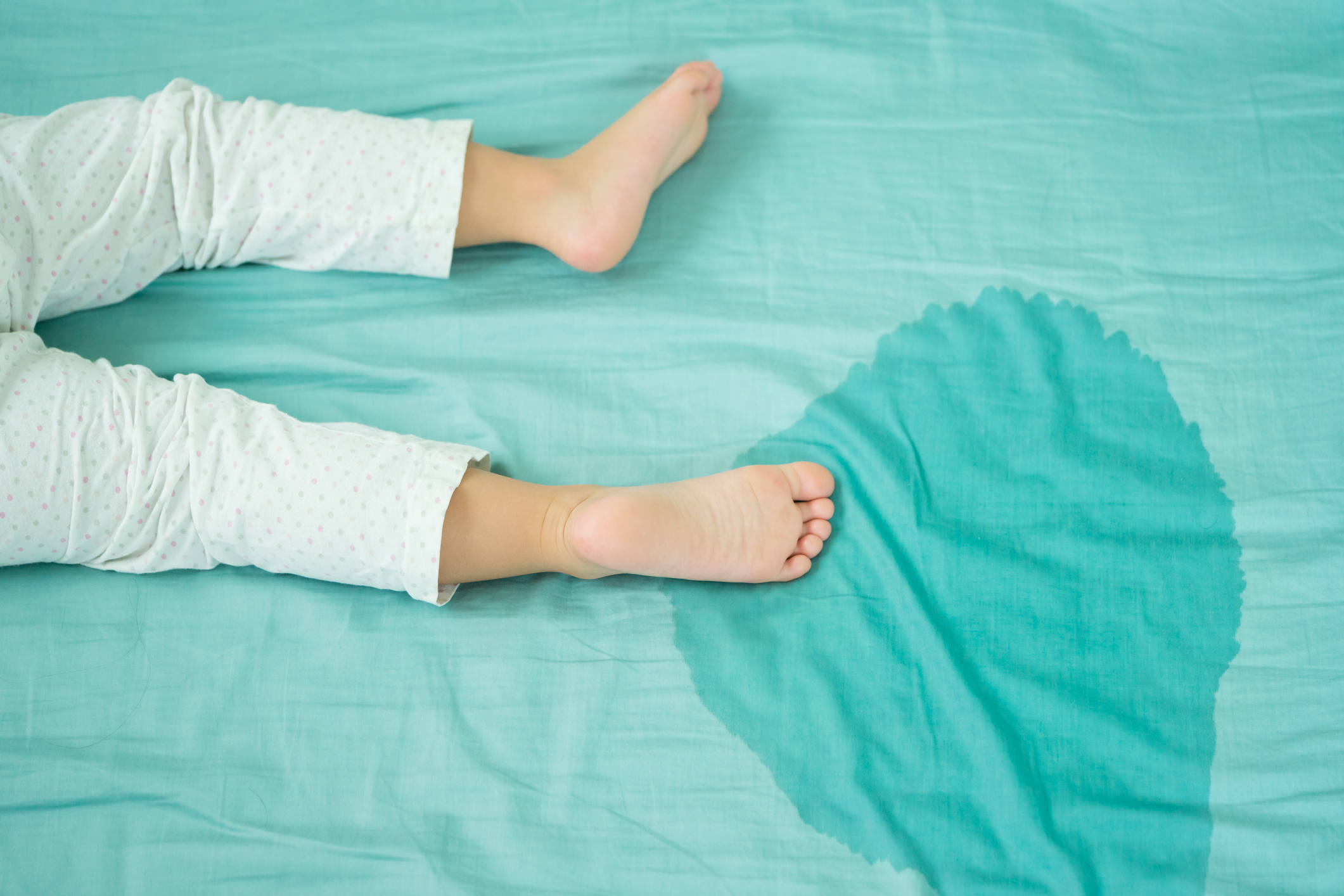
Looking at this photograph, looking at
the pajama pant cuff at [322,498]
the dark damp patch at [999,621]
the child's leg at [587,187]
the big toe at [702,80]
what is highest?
the big toe at [702,80]

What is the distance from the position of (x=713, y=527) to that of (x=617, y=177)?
389 mm

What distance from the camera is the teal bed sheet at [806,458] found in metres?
0.75

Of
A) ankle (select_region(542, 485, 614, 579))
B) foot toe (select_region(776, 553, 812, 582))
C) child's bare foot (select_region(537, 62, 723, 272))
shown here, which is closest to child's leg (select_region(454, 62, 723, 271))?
child's bare foot (select_region(537, 62, 723, 272))

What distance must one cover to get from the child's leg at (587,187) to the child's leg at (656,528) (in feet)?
0.88

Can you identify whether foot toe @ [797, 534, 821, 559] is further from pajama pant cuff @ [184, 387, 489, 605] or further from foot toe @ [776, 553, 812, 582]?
pajama pant cuff @ [184, 387, 489, 605]

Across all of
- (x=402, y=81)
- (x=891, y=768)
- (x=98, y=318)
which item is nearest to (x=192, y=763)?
(x=98, y=318)

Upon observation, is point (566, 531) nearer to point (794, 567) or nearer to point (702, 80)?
point (794, 567)

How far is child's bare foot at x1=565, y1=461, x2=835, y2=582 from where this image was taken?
761 mm

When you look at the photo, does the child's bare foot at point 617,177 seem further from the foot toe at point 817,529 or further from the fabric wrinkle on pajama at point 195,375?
the foot toe at point 817,529

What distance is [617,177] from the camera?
3.06ft

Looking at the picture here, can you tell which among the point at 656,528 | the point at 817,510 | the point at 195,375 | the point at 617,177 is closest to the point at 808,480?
the point at 817,510

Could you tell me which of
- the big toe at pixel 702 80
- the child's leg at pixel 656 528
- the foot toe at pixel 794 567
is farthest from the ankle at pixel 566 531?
the big toe at pixel 702 80

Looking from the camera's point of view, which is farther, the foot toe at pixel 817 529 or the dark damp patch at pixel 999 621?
the foot toe at pixel 817 529

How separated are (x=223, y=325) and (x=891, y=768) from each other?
805mm
